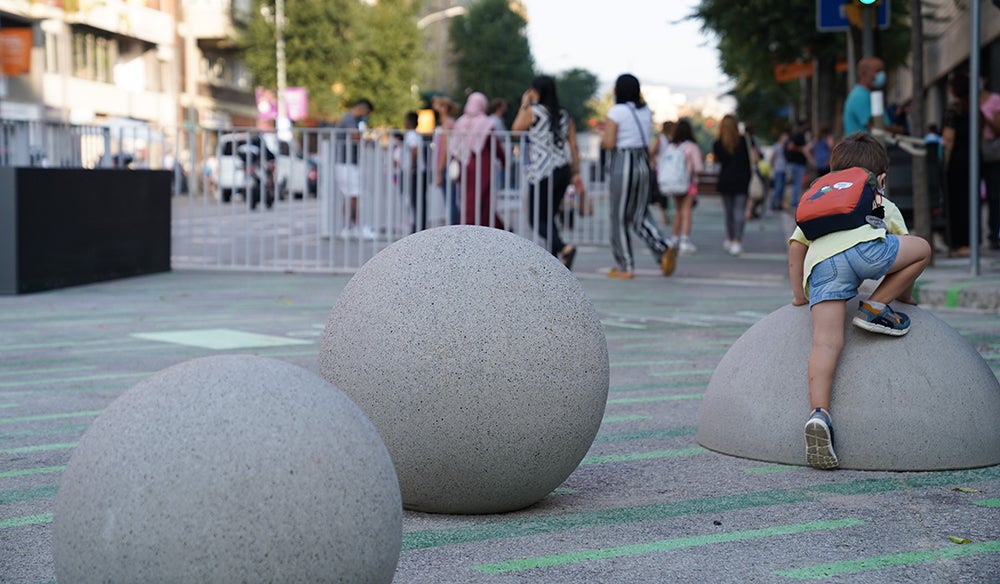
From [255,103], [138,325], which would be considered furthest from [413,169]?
[255,103]

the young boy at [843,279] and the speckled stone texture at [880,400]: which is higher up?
the young boy at [843,279]

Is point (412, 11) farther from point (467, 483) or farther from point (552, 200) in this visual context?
point (467, 483)

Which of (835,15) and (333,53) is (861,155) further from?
(333,53)

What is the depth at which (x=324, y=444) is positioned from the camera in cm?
362

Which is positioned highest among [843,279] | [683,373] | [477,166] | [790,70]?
[790,70]

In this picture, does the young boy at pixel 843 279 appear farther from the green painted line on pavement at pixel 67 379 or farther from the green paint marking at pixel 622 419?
the green painted line on pavement at pixel 67 379

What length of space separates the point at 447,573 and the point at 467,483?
69cm

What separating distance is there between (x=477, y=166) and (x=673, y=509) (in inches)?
486

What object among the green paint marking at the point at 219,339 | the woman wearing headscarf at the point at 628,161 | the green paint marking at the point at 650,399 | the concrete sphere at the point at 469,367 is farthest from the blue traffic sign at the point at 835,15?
the concrete sphere at the point at 469,367

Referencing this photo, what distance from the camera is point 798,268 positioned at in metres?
6.45

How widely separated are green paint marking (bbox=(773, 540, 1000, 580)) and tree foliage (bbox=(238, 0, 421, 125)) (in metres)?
64.1

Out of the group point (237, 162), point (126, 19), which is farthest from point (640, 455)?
point (126, 19)

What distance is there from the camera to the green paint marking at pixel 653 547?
4605 millimetres

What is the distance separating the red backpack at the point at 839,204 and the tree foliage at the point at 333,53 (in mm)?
62369
